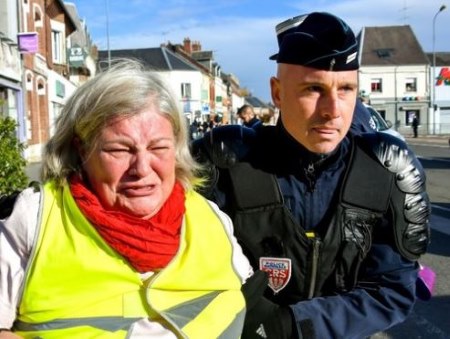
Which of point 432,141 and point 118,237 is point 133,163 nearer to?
point 118,237

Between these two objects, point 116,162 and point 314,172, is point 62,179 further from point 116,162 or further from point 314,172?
point 314,172

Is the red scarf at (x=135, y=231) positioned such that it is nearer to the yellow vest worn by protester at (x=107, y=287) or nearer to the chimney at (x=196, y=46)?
the yellow vest worn by protester at (x=107, y=287)

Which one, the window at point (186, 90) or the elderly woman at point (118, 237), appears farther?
the window at point (186, 90)

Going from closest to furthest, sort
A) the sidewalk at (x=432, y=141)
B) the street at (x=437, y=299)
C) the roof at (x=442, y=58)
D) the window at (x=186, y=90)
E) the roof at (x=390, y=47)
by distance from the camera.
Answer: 1. the street at (x=437, y=299)
2. the sidewalk at (x=432, y=141)
3. the roof at (x=442, y=58)
4. the roof at (x=390, y=47)
5. the window at (x=186, y=90)

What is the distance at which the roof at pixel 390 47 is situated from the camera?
59.1 metres

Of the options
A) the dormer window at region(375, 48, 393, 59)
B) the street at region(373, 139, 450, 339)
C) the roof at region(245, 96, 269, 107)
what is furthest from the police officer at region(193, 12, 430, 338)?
the roof at region(245, 96, 269, 107)

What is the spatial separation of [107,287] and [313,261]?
2.03ft

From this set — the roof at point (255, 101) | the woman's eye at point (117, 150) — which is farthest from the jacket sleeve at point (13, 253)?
the roof at point (255, 101)

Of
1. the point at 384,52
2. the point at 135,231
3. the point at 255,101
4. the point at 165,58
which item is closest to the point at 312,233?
the point at 135,231

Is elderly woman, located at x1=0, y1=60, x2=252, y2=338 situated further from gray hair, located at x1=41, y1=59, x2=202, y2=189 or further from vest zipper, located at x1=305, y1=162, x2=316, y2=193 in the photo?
vest zipper, located at x1=305, y1=162, x2=316, y2=193

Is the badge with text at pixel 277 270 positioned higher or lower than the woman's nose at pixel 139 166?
lower

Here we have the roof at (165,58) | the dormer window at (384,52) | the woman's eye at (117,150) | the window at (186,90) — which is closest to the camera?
the woman's eye at (117,150)

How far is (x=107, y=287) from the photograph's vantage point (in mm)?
1615

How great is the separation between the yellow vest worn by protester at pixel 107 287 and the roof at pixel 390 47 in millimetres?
59889
